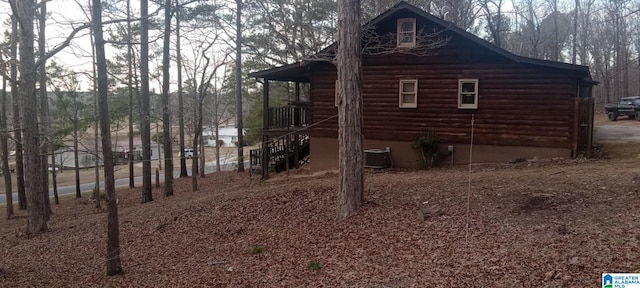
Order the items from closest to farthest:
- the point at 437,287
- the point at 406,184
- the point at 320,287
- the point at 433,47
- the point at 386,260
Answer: the point at 437,287 < the point at 320,287 < the point at 386,260 < the point at 406,184 < the point at 433,47

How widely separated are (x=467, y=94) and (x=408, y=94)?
81.9 inches

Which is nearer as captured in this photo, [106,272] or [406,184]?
[106,272]

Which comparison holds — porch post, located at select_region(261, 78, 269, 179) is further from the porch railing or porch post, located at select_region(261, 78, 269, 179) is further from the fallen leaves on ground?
the fallen leaves on ground

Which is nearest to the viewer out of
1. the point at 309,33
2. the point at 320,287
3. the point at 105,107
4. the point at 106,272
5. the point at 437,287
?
the point at 437,287

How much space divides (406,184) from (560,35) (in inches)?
1527

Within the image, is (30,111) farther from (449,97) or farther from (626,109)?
(626,109)

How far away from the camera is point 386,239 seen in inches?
329

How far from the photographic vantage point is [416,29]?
54.2 ft

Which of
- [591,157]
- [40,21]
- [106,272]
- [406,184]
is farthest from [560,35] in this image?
[106,272]

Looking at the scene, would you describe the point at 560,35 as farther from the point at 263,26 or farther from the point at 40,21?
the point at 40,21

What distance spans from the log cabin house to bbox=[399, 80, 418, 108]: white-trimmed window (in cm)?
4
